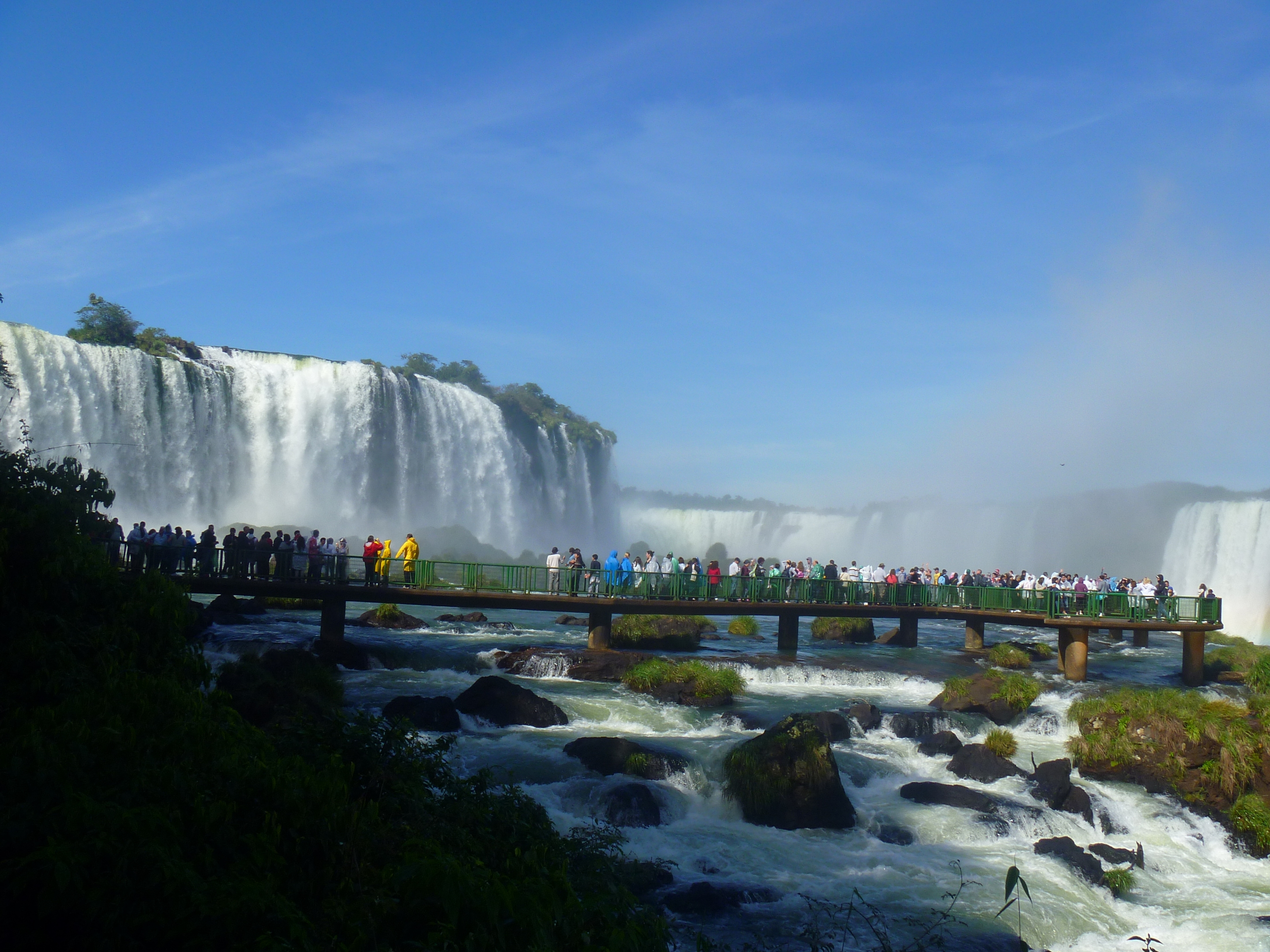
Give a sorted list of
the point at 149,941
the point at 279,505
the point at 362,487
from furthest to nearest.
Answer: the point at 362,487 < the point at 279,505 < the point at 149,941

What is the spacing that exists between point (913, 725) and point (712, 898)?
8160mm

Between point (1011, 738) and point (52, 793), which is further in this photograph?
point (1011, 738)

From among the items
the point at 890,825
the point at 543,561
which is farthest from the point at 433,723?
the point at 543,561

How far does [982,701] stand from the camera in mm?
18812

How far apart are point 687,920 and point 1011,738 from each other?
29.0 feet

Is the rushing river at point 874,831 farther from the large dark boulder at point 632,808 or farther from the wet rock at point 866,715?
the wet rock at point 866,715

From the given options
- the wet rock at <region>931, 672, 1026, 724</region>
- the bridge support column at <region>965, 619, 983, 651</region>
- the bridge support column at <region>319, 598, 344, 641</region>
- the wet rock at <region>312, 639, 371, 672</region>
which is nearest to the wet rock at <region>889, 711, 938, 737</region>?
the wet rock at <region>931, 672, 1026, 724</region>

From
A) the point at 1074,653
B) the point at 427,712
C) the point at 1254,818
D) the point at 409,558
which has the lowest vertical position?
the point at 1254,818

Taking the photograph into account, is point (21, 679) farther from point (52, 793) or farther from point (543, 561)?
point (543, 561)

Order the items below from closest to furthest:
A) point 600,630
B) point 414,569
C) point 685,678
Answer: point 685,678
point 414,569
point 600,630

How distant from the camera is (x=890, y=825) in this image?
12.4 meters

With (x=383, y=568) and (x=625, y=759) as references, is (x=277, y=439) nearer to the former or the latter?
(x=383, y=568)

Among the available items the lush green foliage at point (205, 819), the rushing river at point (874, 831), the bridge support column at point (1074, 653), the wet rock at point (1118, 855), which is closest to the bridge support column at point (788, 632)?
the rushing river at point (874, 831)

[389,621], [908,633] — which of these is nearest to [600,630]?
[389,621]
